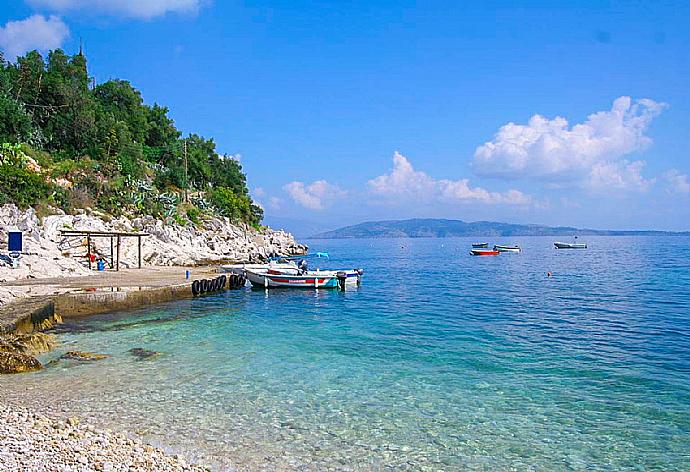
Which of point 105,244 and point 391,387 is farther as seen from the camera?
point 105,244

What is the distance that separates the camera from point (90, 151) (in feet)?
182

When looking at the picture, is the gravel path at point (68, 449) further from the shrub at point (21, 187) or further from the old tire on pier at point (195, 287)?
the shrub at point (21, 187)

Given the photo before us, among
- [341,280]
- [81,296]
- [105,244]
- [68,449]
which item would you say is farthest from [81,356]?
[105,244]

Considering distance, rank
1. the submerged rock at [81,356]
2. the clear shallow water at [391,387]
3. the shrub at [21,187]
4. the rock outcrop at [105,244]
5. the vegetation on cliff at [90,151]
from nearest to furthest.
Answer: the clear shallow water at [391,387] → the submerged rock at [81,356] → the rock outcrop at [105,244] → the shrub at [21,187] → the vegetation on cliff at [90,151]

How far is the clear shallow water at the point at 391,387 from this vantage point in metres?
9.18

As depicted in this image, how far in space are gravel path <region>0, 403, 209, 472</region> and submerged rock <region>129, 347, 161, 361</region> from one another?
550 centimetres

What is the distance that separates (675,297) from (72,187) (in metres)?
46.4

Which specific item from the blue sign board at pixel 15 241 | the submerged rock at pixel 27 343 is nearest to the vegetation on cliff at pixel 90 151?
the blue sign board at pixel 15 241

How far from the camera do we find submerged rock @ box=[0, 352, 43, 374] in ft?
42.3

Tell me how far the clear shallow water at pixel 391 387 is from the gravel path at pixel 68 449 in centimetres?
66

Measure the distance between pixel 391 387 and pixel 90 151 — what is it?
52738mm

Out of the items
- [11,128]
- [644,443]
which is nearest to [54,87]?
[11,128]

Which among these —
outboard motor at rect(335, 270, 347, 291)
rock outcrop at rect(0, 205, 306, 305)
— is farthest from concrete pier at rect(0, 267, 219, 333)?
outboard motor at rect(335, 270, 347, 291)

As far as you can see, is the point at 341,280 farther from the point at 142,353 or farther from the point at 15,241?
the point at 142,353
